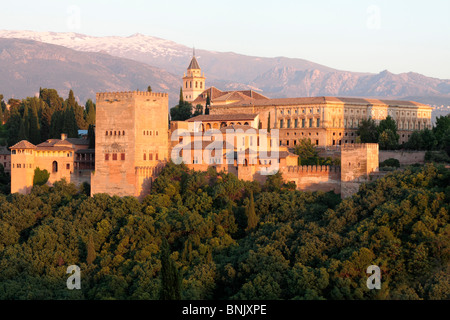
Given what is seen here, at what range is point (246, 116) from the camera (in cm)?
5425

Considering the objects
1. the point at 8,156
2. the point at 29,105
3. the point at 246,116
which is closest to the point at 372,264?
the point at 246,116

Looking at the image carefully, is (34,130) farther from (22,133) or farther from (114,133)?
(114,133)

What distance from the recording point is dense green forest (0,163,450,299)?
3155cm

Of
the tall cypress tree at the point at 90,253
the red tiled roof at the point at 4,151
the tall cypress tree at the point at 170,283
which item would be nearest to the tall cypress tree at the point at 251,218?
the tall cypress tree at the point at 90,253

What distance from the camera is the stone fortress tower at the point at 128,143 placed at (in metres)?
43.5

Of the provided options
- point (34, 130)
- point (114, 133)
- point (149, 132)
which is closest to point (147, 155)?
point (149, 132)

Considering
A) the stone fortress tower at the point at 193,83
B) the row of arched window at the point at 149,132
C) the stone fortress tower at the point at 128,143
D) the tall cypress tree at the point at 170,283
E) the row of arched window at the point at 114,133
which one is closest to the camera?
the tall cypress tree at the point at 170,283

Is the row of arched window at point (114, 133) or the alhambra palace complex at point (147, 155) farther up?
the row of arched window at point (114, 133)

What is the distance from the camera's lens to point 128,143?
43.6m

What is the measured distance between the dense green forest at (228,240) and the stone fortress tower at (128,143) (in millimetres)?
1085

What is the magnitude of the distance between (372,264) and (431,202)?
502cm

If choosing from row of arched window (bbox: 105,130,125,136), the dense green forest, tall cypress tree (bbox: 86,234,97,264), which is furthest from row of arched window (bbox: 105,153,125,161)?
tall cypress tree (bbox: 86,234,97,264)

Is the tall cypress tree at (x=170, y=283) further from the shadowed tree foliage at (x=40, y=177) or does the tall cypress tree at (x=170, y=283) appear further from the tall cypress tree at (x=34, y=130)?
the tall cypress tree at (x=34, y=130)

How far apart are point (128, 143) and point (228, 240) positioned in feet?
30.9
